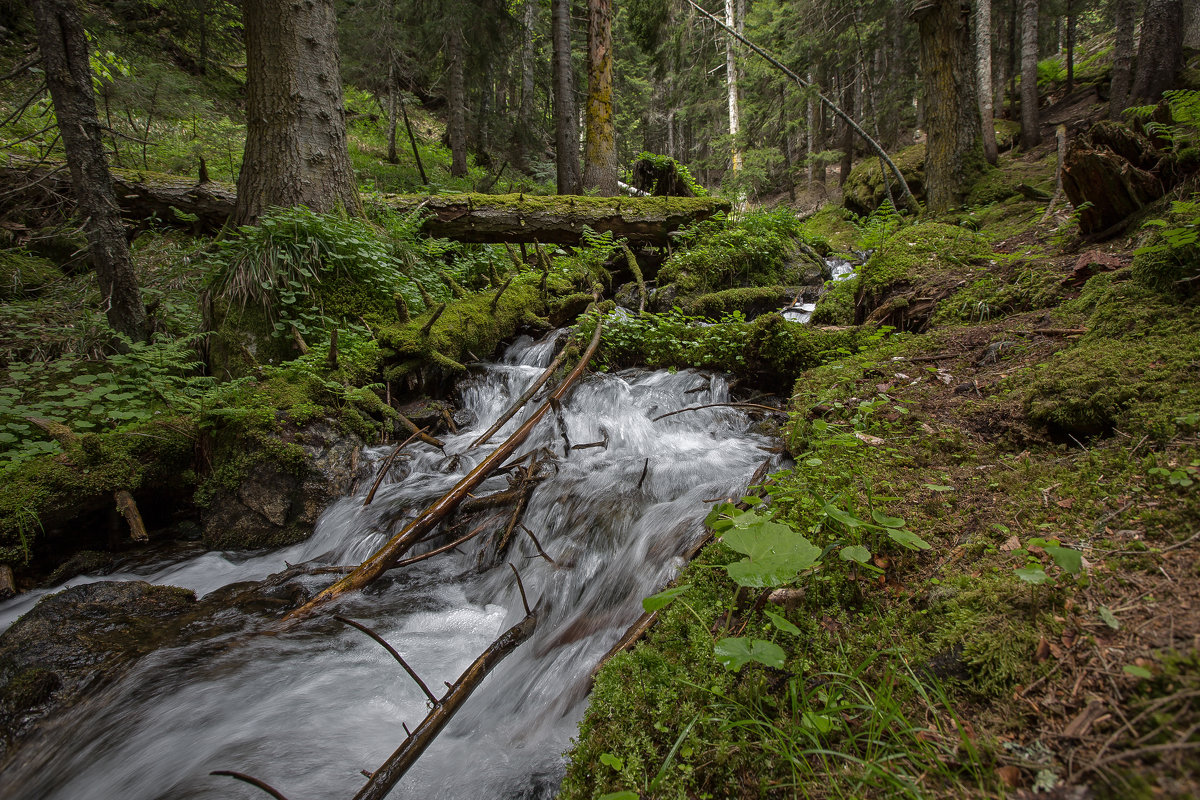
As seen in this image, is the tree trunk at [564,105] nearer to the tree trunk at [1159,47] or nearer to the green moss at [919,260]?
the green moss at [919,260]

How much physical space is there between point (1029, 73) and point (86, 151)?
19.9m

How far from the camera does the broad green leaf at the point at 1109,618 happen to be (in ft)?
3.50

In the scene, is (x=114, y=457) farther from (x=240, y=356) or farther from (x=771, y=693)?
(x=771, y=693)

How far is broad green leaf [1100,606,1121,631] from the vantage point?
3.50 feet

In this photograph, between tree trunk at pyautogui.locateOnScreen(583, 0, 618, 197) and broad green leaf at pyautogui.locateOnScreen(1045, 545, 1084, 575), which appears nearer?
broad green leaf at pyautogui.locateOnScreen(1045, 545, 1084, 575)

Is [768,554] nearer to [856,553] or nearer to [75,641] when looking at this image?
[856,553]

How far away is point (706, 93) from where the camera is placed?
20047 millimetres

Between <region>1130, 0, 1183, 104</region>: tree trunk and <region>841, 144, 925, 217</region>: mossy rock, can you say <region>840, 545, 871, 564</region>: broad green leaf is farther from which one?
<region>841, 144, 925, 217</region>: mossy rock

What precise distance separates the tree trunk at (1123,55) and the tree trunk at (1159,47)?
184cm

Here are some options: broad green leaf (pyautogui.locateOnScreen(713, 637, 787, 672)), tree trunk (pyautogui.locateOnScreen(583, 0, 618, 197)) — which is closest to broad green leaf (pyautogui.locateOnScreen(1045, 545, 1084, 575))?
broad green leaf (pyautogui.locateOnScreen(713, 637, 787, 672))

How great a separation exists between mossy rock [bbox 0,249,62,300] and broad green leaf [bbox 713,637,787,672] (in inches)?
339

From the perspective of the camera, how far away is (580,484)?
12.2 feet

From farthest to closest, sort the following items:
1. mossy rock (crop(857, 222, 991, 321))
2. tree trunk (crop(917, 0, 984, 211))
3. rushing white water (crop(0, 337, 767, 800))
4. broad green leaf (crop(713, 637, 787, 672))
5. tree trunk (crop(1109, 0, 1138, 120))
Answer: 1. tree trunk (crop(1109, 0, 1138, 120))
2. tree trunk (crop(917, 0, 984, 211))
3. mossy rock (crop(857, 222, 991, 321))
4. rushing white water (crop(0, 337, 767, 800))
5. broad green leaf (crop(713, 637, 787, 672))

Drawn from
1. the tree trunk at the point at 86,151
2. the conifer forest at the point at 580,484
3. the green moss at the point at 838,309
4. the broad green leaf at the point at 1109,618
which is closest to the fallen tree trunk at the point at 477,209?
the conifer forest at the point at 580,484
